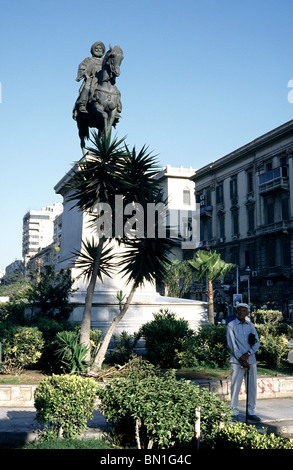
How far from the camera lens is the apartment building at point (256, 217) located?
49375 mm

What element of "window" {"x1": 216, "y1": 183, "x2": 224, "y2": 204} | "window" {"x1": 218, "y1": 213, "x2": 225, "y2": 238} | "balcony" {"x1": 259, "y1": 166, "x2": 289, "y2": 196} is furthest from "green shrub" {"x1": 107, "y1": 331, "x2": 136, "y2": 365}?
"window" {"x1": 216, "y1": 183, "x2": 224, "y2": 204}

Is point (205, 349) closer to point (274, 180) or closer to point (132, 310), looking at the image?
point (132, 310)

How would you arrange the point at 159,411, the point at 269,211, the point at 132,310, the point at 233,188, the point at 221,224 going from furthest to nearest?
the point at 221,224, the point at 233,188, the point at 269,211, the point at 132,310, the point at 159,411

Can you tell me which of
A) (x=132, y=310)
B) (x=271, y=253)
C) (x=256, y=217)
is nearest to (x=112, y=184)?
(x=132, y=310)

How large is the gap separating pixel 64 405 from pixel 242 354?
3.20 m

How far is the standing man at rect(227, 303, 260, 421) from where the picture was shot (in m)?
7.84

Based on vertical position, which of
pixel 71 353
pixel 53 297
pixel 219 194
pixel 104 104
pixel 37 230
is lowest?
pixel 71 353

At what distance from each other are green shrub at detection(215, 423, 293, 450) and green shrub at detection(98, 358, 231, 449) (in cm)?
46

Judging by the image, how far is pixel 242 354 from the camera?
7.98m

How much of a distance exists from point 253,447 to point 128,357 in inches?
313

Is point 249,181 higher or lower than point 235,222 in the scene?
higher

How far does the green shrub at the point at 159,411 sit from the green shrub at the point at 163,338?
6.07 m

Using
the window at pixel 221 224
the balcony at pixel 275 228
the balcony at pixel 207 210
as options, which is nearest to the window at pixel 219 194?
the balcony at pixel 207 210

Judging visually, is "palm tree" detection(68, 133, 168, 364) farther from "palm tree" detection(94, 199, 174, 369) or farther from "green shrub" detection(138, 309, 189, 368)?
"green shrub" detection(138, 309, 189, 368)
